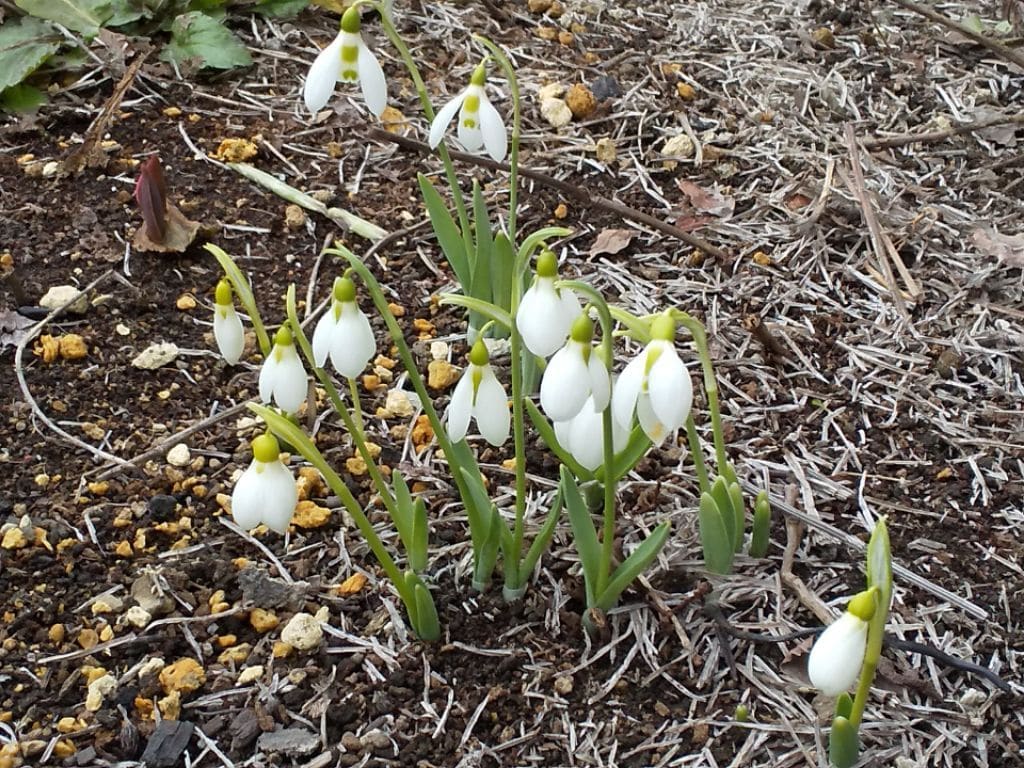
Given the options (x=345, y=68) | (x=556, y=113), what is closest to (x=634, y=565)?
(x=345, y=68)

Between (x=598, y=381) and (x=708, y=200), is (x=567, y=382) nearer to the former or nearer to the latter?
(x=598, y=381)

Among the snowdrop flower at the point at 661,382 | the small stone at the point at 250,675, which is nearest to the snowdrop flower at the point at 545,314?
the snowdrop flower at the point at 661,382

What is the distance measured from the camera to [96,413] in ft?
7.06

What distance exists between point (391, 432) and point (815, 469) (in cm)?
77

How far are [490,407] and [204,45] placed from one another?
6.17 feet

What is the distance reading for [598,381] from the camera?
1361 millimetres

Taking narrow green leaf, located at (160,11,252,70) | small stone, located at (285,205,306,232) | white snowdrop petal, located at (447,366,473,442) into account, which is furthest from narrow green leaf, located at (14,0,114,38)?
white snowdrop petal, located at (447,366,473,442)

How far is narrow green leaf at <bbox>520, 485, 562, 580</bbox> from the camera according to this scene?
169 cm

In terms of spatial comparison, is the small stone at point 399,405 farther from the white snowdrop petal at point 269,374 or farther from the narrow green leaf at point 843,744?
the narrow green leaf at point 843,744

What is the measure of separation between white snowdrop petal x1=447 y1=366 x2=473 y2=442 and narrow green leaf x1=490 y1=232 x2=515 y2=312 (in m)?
0.62

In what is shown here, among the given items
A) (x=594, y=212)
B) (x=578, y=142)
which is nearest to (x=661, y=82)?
(x=578, y=142)

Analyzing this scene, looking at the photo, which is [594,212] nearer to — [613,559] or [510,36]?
[510,36]

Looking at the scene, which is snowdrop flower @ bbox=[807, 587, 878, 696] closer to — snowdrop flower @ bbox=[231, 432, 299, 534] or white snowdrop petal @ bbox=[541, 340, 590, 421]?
white snowdrop petal @ bbox=[541, 340, 590, 421]

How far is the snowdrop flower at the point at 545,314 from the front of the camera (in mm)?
1411
